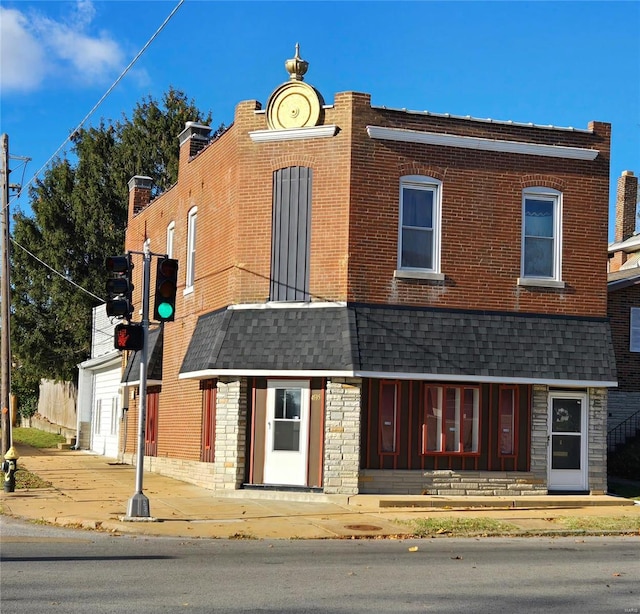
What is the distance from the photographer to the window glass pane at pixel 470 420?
20125 mm

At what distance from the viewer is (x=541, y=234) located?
68.8 feet

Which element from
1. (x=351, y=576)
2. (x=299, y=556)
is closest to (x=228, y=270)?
(x=299, y=556)

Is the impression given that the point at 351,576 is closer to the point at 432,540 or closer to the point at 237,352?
the point at 432,540

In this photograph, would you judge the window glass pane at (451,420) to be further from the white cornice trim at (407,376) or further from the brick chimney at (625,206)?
the brick chimney at (625,206)

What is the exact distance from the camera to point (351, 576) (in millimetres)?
10977

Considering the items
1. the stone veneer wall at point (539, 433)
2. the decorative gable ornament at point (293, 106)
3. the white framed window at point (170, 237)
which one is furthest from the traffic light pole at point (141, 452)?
the white framed window at point (170, 237)

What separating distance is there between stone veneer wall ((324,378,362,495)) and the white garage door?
13437 mm

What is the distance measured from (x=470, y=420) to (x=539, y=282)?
3231 mm

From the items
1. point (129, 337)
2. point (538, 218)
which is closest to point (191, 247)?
point (129, 337)

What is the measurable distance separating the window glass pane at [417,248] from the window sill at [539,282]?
78.0 inches

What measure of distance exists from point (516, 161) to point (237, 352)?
7040 mm

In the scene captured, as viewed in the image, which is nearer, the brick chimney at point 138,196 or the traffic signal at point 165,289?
the traffic signal at point 165,289

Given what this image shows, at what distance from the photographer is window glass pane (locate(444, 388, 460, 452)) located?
20000mm

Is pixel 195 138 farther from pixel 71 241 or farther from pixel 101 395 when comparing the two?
pixel 71 241
